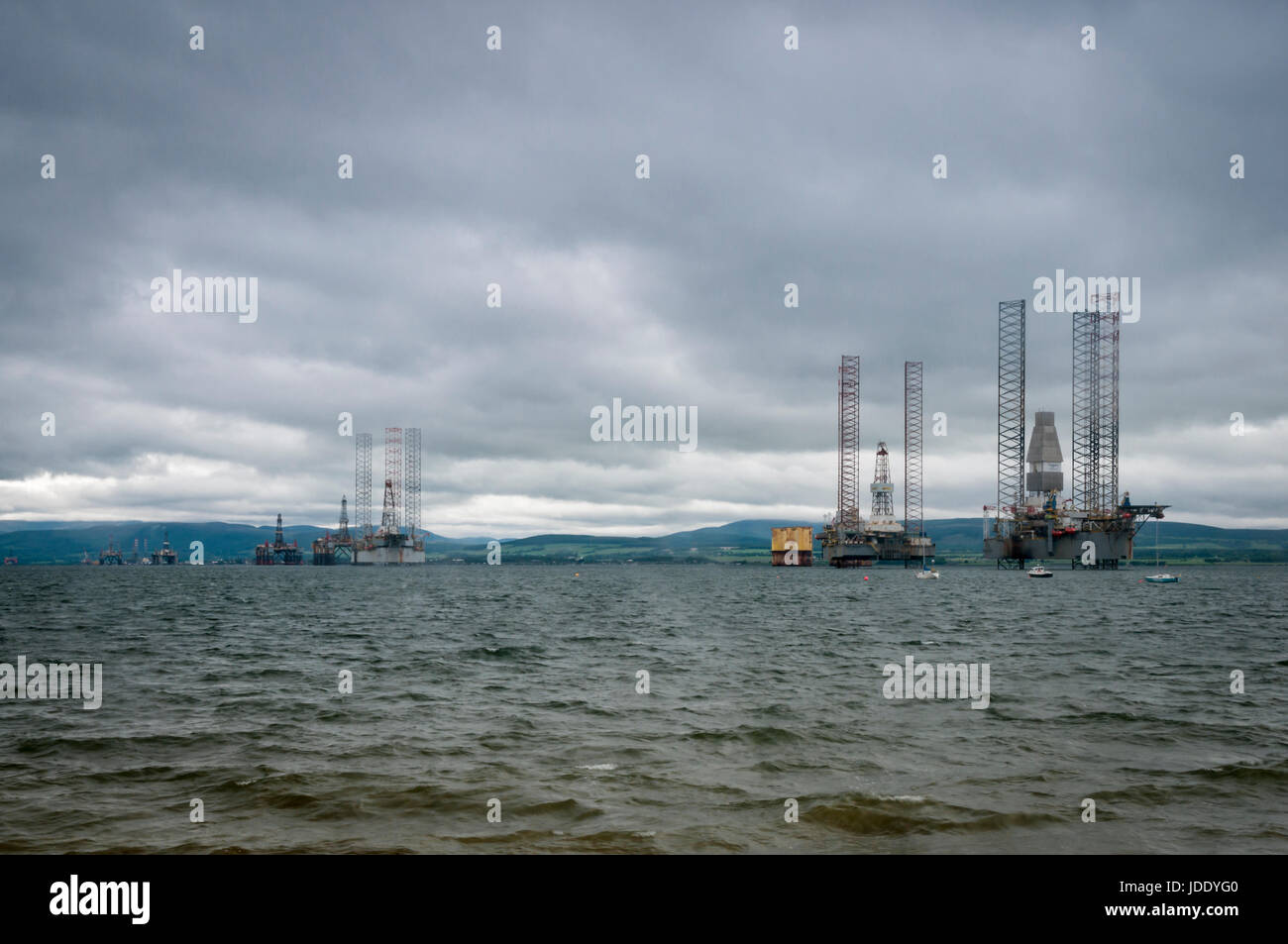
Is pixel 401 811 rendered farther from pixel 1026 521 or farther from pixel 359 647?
pixel 1026 521

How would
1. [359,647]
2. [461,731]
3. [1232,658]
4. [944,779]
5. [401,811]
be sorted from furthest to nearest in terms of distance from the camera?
[359,647] → [1232,658] → [461,731] → [944,779] → [401,811]

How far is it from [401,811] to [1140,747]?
56.8ft

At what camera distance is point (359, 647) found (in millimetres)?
42719

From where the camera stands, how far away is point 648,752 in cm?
1892

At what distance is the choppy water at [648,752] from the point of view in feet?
44.7

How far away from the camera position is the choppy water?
44.7 ft

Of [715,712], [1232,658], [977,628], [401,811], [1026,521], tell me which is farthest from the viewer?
[1026,521]
